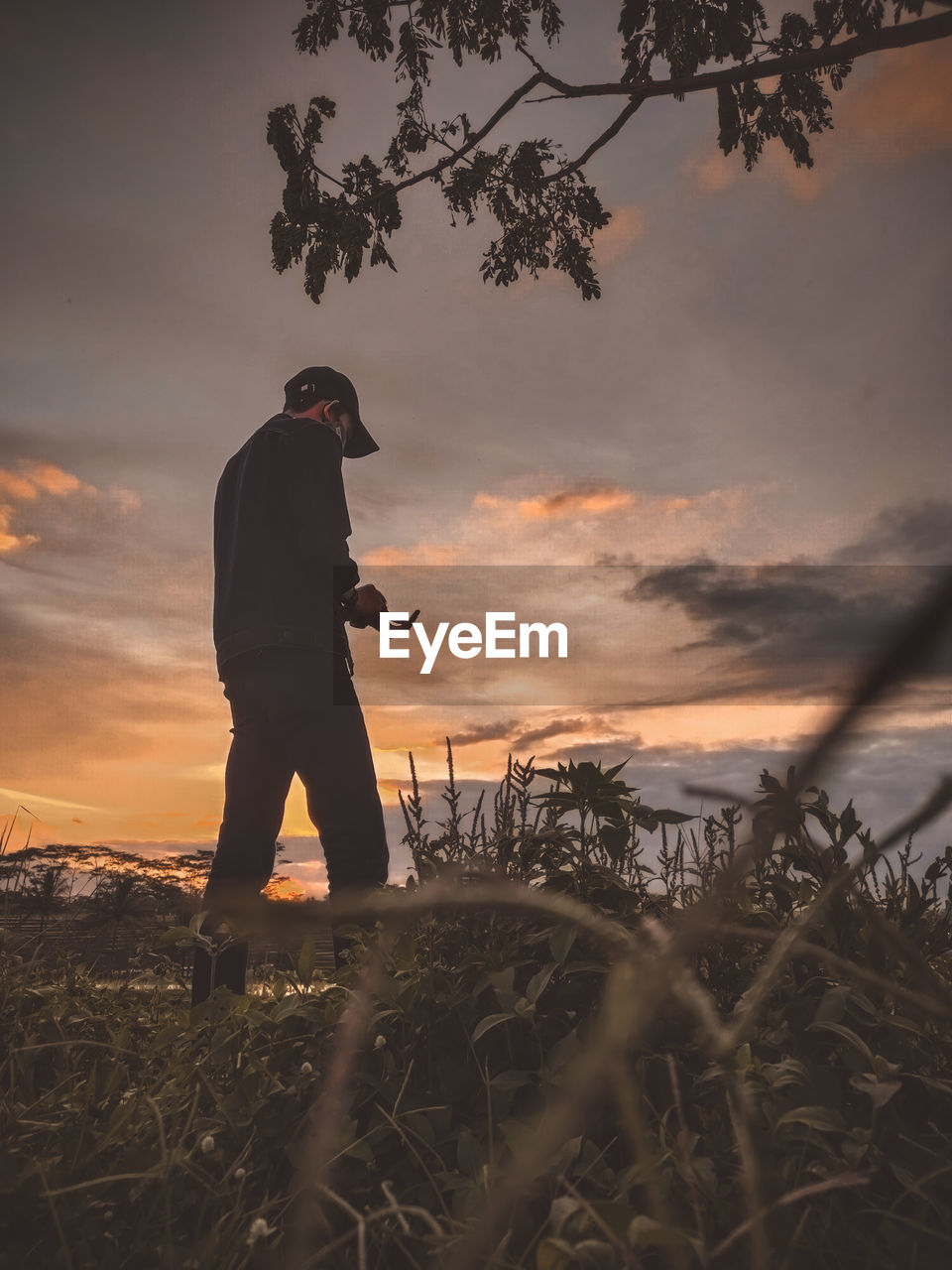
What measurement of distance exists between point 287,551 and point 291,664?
63cm

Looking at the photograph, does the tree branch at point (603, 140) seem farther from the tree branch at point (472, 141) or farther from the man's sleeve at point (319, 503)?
the man's sleeve at point (319, 503)

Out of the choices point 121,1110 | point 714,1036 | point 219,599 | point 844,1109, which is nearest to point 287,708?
point 219,599

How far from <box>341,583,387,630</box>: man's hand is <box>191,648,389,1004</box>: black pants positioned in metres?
0.34

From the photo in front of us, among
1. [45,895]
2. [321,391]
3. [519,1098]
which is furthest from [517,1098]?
[321,391]

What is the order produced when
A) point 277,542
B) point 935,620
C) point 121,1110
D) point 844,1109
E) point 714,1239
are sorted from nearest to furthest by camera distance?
point 935,620
point 714,1239
point 844,1109
point 121,1110
point 277,542

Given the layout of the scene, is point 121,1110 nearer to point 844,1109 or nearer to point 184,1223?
point 184,1223

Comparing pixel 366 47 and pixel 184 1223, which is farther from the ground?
pixel 366 47

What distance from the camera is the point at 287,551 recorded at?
429cm

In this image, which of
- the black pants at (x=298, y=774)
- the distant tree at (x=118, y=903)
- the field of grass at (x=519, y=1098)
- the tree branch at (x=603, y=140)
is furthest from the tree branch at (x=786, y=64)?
the distant tree at (x=118, y=903)

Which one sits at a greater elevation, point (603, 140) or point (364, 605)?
point (603, 140)

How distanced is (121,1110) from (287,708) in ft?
7.13

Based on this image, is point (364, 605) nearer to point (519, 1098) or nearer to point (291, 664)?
point (291, 664)

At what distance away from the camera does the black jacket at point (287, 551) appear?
13.4 ft

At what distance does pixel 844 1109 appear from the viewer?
159cm
